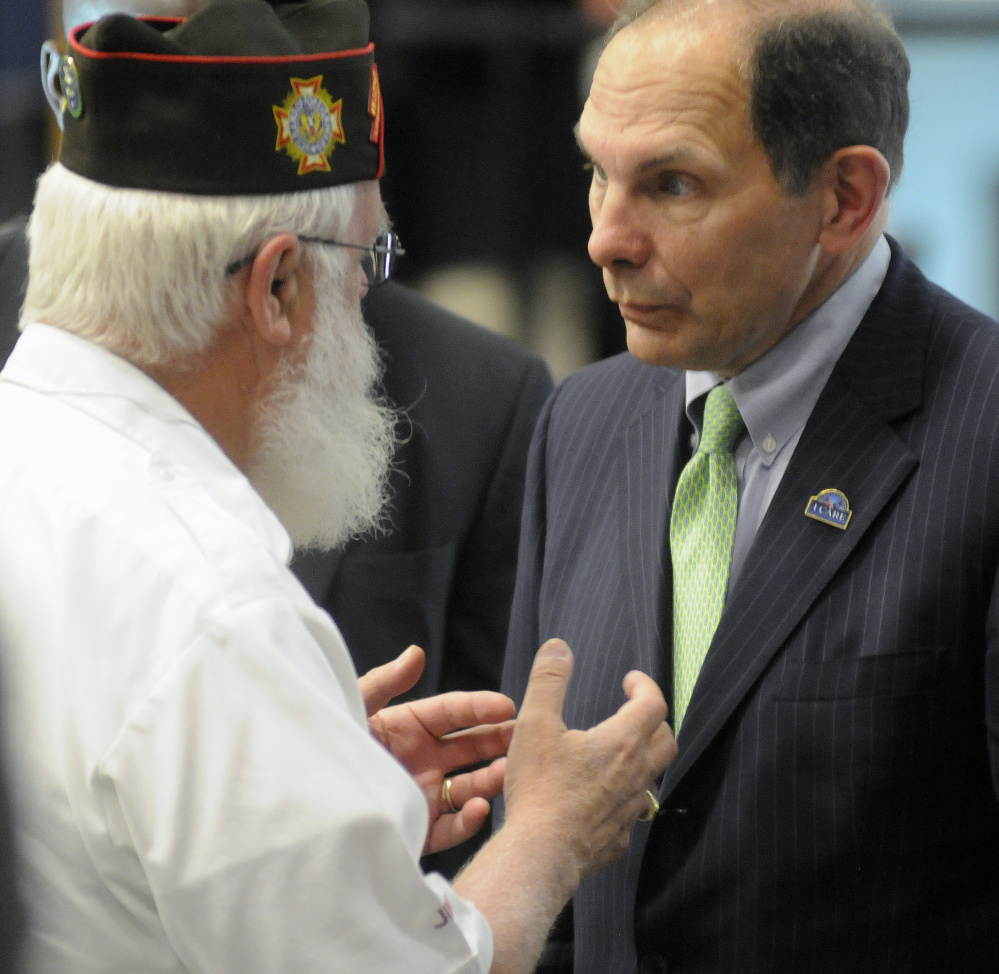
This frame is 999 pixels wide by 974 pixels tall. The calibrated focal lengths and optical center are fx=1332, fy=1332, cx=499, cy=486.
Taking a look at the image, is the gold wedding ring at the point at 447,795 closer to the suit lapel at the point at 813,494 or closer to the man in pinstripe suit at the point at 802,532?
the man in pinstripe suit at the point at 802,532

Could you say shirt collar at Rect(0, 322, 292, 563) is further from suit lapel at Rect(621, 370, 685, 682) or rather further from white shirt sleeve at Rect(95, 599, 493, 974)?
suit lapel at Rect(621, 370, 685, 682)

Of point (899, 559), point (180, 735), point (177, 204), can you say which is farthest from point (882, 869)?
point (177, 204)

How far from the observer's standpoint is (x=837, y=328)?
5.81 ft

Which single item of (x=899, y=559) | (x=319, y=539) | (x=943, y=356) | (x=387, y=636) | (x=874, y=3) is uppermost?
(x=874, y=3)

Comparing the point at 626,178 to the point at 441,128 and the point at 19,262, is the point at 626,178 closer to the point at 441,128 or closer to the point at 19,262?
the point at 19,262

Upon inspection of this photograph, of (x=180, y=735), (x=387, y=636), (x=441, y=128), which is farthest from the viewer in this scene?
(x=441, y=128)

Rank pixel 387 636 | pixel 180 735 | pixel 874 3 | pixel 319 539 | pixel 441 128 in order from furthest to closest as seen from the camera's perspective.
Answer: pixel 441 128 → pixel 387 636 → pixel 319 539 → pixel 874 3 → pixel 180 735

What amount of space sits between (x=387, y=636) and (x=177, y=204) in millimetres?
1125

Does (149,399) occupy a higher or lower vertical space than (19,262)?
higher

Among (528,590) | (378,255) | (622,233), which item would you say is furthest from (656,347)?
(528,590)

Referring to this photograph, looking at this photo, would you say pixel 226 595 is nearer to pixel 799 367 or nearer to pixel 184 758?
pixel 184 758

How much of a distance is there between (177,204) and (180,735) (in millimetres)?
632

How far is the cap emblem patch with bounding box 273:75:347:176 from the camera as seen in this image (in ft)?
5.28

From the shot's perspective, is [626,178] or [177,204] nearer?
[177,204]
